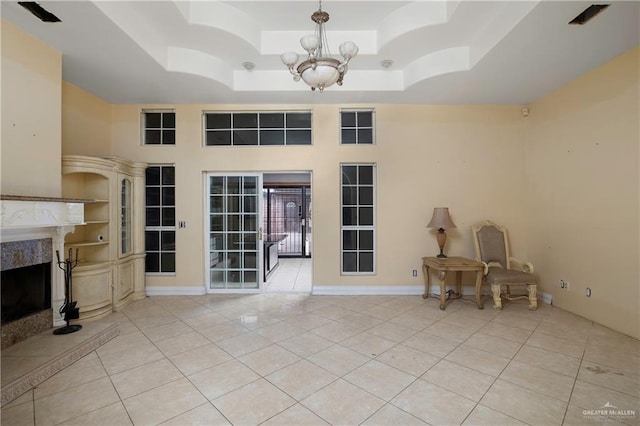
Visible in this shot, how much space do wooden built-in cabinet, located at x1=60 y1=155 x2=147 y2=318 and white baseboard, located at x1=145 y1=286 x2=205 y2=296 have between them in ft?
0.51

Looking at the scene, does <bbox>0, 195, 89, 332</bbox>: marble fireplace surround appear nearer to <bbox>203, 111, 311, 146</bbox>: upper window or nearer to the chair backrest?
<bbox>203, 111, 311, 146</bbox>: upper window

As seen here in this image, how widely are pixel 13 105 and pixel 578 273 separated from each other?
6.64m

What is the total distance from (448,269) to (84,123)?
18.2ft

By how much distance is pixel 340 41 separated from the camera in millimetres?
3324

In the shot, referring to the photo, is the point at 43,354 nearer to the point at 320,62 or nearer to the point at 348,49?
the point at 320,62

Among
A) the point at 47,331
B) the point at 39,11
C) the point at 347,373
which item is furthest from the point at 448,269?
the point at 39,11

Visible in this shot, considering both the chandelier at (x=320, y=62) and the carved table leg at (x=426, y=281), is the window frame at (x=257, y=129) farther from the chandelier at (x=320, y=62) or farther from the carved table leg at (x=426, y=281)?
the carved table leg at (x=426, y=281)

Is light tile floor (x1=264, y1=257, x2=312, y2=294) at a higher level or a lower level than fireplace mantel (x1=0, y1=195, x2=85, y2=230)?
lower

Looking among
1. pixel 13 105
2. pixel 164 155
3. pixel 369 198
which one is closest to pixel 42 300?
pixel 13 105

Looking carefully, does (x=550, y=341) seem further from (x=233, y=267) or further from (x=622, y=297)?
(x=233, y=267)

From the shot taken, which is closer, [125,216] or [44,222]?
[44,222]

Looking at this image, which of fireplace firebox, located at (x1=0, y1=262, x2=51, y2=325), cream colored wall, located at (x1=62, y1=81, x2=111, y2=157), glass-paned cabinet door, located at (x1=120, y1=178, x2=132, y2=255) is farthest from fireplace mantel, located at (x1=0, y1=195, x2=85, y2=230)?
cream colored wall, located at (x1=62, y1=81, x2=111, y2=157)

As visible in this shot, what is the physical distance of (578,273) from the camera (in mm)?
3613

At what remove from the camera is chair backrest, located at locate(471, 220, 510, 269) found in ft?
13.8
